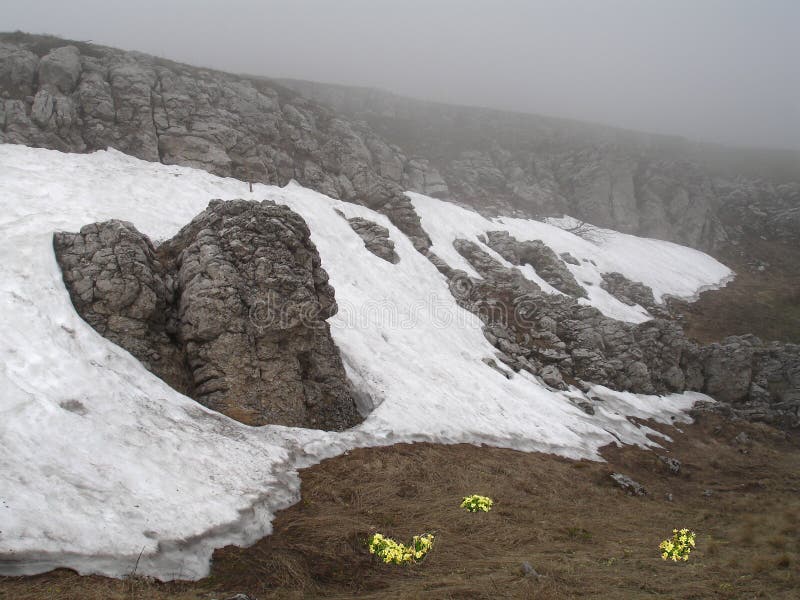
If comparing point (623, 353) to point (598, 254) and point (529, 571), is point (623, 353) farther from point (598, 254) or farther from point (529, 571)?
point (529, 571)

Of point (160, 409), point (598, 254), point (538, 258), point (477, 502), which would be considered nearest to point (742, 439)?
point (538, 258)

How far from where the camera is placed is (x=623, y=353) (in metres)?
36.2

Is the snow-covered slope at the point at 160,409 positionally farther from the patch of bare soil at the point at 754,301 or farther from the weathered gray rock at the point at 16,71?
the patch of bare soil at the point at 754,301

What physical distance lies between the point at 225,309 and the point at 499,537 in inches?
464

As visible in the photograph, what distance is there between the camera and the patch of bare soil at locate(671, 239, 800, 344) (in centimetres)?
4890

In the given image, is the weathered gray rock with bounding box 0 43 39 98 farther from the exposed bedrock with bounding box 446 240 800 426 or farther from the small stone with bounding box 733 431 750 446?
the small stone with bounding box 733 431 750 446

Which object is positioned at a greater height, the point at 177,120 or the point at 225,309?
the point at 177,120

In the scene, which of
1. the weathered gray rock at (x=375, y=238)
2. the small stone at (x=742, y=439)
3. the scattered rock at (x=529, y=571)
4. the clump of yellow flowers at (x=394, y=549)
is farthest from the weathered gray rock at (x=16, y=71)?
the small stone at (x=742, y=439)

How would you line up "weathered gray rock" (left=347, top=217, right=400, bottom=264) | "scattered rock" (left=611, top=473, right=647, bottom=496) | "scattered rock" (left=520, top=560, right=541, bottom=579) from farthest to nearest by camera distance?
"weathered gray rock" (left=347, top=217, right=400, bottom=264)
"scattered rock" (left=611, top=473, right=647, bottom=496)
"scattered rock" (left=520, top=560, right=541, bottom=579)

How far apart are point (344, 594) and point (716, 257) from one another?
3300 inches

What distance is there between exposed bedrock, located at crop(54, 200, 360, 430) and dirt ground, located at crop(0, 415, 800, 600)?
352 cm

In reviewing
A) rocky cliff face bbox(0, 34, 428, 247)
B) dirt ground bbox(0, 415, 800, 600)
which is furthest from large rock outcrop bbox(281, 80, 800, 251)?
dirt ground bbox(0, 415, 800, 600)

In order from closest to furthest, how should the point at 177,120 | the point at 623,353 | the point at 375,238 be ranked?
A: the point at 623,353 → the point at 375,238 → the point at 177,120

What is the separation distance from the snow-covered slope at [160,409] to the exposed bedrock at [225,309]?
2.73ft
